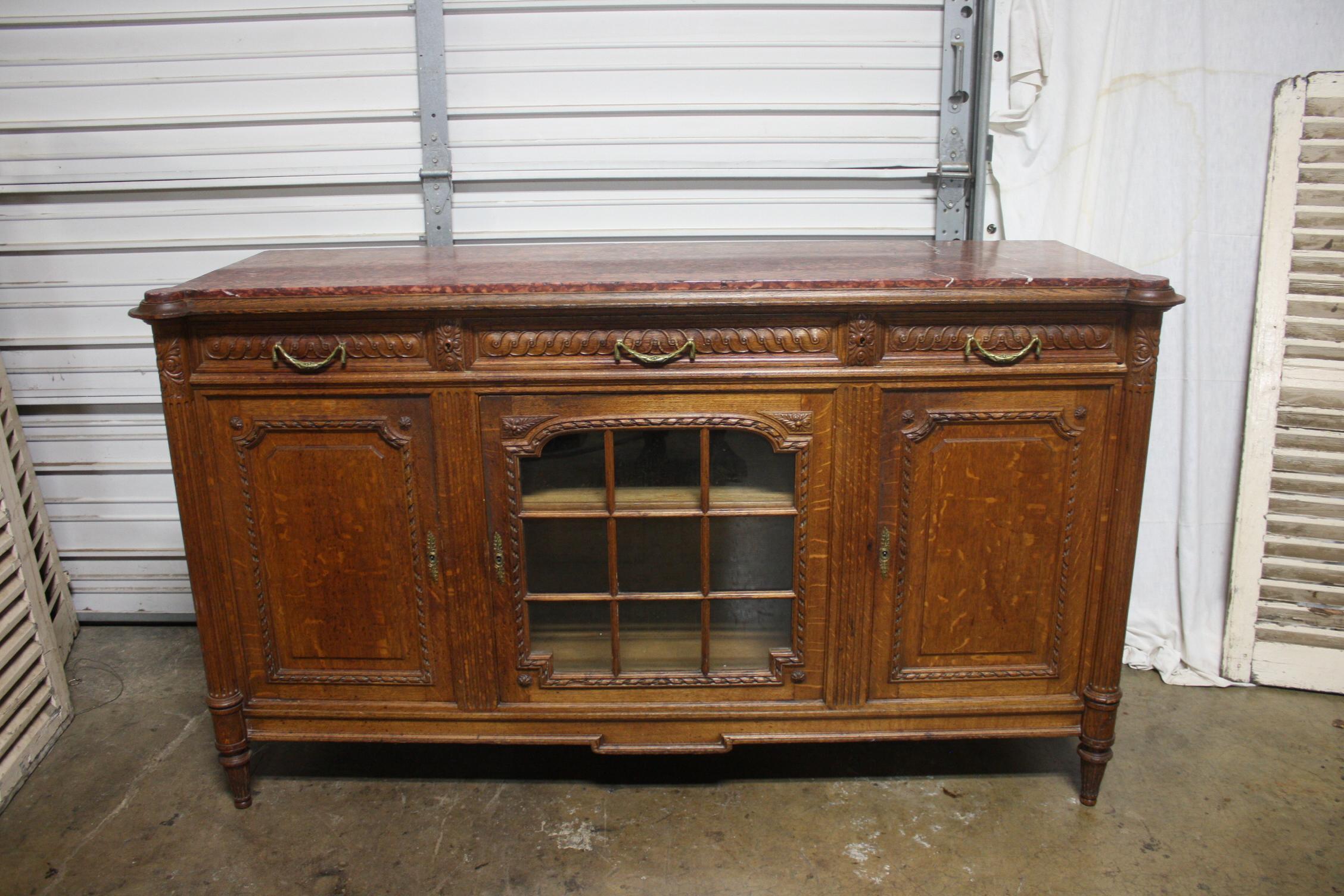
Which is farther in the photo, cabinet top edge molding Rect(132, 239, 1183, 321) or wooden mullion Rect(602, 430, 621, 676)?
wooden mullion Rect(602, 430, 621, 676)

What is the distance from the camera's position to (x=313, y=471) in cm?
206

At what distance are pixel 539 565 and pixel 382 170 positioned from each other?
1254 millimetres

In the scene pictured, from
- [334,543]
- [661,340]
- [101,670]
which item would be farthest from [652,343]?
[101,670]

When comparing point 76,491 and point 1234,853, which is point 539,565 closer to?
point 1234,853

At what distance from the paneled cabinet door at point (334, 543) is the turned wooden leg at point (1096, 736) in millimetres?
1387

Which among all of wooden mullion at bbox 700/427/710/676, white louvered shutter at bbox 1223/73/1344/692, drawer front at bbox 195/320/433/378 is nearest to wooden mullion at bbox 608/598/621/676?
wooden mullion at bbox 700/427/710/676

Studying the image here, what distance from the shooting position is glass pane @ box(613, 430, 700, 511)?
2.05 m

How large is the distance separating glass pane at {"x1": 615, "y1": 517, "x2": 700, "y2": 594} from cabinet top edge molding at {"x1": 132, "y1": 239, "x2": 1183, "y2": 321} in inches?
19.1

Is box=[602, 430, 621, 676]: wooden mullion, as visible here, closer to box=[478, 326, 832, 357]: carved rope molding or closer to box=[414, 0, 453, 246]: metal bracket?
box=[478, 326, 832, 357]: carved rope molding

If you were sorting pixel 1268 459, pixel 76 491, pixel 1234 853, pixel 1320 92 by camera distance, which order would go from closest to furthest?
pixel 1234 853 < pixel 1320 92 < pixel 1268 459 < pixel 76 491

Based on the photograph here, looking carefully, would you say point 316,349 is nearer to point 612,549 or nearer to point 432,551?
point 432,551

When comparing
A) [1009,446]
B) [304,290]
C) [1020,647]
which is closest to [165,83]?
[304,290]

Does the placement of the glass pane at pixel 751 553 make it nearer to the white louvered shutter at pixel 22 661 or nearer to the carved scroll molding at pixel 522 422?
the carved scroll molding at pixel 522 422

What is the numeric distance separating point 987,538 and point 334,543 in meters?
1.35
